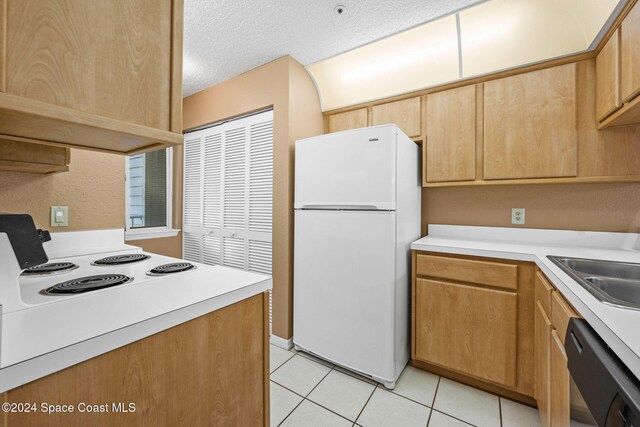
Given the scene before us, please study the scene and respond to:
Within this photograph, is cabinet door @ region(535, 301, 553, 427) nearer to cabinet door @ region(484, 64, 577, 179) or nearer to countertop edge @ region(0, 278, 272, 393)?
cabinet door @ region(484, 64, 577, 179)

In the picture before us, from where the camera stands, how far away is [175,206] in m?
3.19

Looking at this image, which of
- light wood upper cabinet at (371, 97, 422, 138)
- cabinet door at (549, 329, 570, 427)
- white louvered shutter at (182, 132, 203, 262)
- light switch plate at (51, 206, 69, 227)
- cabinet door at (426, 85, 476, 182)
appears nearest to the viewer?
cabinet door at (549, 329, 570, 427)

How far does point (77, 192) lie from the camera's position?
157 centimetres

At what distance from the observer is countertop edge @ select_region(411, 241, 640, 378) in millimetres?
601

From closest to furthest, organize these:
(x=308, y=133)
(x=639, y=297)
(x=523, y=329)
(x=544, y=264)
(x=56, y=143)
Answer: (x=56, y=143) → (x=639, y=297) → (x=544, y=264) → (x=523, y=329) → (x=308, y=133)

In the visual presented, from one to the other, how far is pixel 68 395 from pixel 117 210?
147 cm

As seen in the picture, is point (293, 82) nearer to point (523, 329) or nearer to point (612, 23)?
point (612, 23)

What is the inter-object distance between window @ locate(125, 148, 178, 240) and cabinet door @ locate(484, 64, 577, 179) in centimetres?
326

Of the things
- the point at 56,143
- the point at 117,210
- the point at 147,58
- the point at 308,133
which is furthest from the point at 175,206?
the point at 147,58

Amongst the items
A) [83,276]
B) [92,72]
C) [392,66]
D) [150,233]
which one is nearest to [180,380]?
[83,276]

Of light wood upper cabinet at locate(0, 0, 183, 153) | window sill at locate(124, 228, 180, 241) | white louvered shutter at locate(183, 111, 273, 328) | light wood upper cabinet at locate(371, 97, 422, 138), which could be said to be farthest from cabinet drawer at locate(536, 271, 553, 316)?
window sill at locate(124, 228, 180, 241)

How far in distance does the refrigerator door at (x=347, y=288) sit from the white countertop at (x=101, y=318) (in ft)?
2.97

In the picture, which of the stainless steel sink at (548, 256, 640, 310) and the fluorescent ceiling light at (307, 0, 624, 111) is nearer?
the stainless steel sink at (548, 256, 640, 310)

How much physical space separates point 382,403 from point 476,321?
2.50 feet
